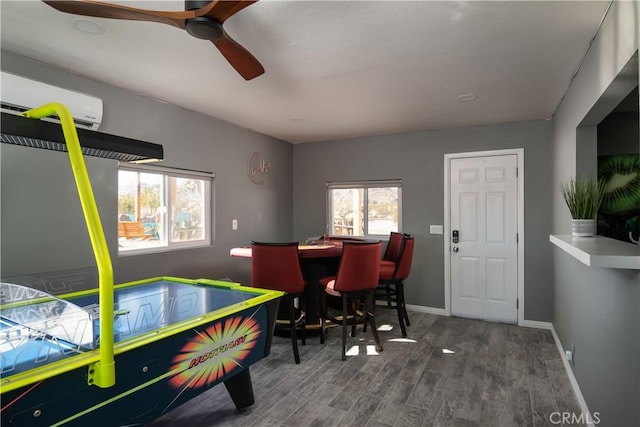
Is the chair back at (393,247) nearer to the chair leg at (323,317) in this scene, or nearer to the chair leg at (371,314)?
the chair leg at (371,314)

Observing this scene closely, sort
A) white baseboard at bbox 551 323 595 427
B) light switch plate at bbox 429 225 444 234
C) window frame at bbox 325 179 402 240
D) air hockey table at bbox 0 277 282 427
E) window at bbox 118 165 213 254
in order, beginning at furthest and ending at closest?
window frame at bbox 325 179 402 240
light switch plate at bbox 429 225 444 234
window at bbox 118 165 213 254
white baseboard at bbox 551 323 595 427
air hockey table at bbox 0 277 282 427

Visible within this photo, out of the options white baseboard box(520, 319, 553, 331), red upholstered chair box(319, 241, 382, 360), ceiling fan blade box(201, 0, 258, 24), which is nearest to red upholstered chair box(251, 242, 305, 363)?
red upholstered chair box(319, 241, 382, 360)

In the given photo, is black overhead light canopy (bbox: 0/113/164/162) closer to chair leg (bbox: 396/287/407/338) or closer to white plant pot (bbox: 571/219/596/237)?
white plant pot (bbox: 571/219/596/237)

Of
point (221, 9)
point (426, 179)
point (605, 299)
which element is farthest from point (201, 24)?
point (426, 179)

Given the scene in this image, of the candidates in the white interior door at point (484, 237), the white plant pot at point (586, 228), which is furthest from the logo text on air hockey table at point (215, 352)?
the white interior door at point (484, 237)

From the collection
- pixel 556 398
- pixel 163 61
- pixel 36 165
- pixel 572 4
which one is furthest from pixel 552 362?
pixel 36 165

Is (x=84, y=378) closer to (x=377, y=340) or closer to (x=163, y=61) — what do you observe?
(x=163, y=61)

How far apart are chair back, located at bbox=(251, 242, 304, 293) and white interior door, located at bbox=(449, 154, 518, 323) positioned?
7.82 feet

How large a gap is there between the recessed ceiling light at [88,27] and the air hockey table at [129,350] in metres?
1.53

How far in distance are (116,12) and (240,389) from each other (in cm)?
220

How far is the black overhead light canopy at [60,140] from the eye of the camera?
4.11 feet

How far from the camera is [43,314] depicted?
5.49 feet

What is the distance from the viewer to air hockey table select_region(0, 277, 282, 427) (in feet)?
3.77

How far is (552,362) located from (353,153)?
3369 mm
